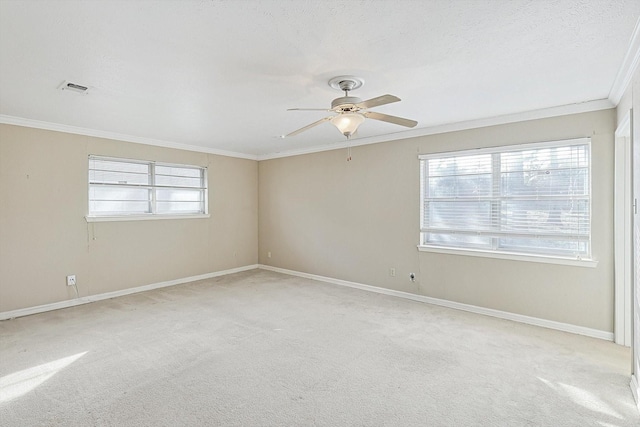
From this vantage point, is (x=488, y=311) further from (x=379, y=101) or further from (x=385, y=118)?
(x=379, y=101)

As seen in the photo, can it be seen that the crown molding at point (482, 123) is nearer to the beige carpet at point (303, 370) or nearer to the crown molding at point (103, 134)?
the crown molding at point (103, 134)

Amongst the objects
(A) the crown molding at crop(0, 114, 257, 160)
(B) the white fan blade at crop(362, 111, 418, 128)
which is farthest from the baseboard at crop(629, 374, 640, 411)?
(A) the crown molding at crop(0, 114, 257, 160)

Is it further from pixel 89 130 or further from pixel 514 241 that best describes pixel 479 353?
pixel 89 130

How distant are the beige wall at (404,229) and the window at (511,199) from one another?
0.39 ft

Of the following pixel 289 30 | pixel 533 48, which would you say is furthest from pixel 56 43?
pixel 533 48

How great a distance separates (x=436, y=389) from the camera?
7.66ft

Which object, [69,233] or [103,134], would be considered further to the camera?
[103,134]

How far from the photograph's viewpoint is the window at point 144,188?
4.64 metres

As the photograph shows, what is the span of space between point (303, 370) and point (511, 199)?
9.83 ft

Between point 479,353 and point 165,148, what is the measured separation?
5104 mm

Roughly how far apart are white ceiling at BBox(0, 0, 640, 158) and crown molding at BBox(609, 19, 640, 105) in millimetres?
21

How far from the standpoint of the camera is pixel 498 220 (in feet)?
12.9

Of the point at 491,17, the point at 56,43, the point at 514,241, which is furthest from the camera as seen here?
the point at 514,241

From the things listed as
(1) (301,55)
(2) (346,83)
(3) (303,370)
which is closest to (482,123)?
(2) (346,83)
